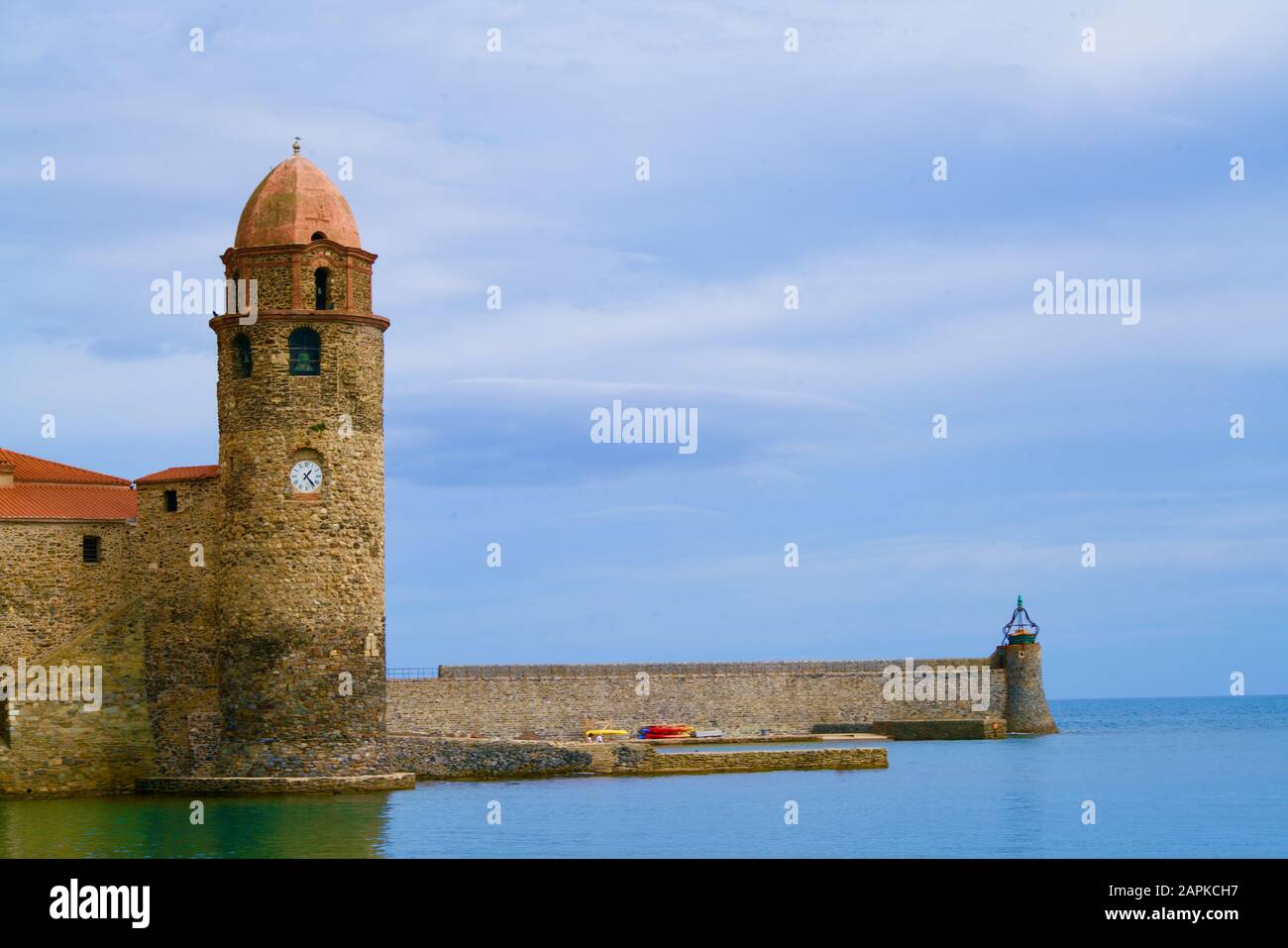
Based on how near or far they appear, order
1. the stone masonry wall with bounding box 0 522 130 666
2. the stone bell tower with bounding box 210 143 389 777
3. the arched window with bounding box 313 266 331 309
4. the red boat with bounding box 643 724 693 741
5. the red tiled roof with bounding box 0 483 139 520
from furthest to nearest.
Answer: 1. the red boat with bounding box 643 724 693 741
2. the red tiled roof with bounding box 0 483 139 520
3. the stone masonry wall with bounding box 0 522 130 666
4. the arched window with bounding box 313 266 331 309
5. the stone bell tower with bounding box 210 143 389 777

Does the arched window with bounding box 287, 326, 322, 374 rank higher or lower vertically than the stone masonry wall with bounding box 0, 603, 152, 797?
higher

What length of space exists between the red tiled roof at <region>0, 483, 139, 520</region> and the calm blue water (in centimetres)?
563

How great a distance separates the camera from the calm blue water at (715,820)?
25.8 m

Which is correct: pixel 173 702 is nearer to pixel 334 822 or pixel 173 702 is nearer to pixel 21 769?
pixel 21 769

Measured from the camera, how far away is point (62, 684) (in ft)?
109

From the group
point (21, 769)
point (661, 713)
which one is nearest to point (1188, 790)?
point (661, 713)

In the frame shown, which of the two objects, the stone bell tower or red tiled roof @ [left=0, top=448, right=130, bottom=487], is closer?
the stone bell tower

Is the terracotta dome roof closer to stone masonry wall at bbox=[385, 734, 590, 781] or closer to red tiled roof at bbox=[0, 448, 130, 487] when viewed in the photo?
red tiled roof at bbox=[0, 448, 130, 487]

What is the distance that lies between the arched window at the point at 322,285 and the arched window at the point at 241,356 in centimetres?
153

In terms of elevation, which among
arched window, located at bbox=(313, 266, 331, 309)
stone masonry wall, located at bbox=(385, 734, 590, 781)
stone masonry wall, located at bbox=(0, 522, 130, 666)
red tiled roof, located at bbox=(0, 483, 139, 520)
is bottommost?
stone masonry wall, located at bbox=(385, 734, 590, 781)

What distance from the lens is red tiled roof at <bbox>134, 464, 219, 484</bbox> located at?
33375 millimetres

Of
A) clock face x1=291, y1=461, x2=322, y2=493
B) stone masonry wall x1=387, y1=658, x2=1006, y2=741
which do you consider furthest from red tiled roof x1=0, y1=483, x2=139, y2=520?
stone masonry wall x1=387, y1=658, x2=1006, y2=741

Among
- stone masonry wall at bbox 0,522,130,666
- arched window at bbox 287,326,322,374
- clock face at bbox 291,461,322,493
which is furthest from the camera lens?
stone masonry wall at bbox 0,522,130,666
